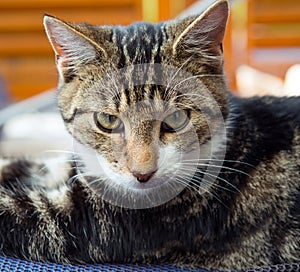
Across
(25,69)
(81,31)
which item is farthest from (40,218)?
(25,69)

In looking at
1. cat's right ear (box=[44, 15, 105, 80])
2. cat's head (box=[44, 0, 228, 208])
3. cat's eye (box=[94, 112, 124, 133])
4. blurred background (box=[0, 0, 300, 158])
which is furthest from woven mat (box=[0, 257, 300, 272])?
blurred background (box=[0, 0, 300, 158])

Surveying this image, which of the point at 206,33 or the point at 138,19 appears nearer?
the point at 206,33

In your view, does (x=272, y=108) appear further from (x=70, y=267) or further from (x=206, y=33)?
(x=70, y=267)

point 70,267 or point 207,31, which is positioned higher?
point 207,31

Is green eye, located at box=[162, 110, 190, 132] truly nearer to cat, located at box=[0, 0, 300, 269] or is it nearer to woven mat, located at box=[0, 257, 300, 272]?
cat, located at box=[0, 0, 300, 269]

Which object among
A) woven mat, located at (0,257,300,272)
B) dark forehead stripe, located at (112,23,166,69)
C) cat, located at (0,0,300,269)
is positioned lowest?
woven mat, located at (0,257,300,272)

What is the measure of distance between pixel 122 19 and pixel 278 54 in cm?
100

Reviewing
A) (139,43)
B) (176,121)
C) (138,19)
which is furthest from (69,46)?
(138,19)

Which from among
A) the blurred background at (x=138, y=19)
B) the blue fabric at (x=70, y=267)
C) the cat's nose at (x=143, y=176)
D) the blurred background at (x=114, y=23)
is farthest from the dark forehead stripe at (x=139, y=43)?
the blurred background at (x=138, y=19)

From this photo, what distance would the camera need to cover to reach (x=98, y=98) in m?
1.04

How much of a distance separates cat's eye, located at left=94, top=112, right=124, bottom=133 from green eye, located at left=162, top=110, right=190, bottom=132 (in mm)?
85

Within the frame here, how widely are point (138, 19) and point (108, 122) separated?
7.94 feet

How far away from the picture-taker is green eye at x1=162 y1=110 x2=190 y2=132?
40.1 inches

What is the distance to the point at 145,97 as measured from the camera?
1014mm
